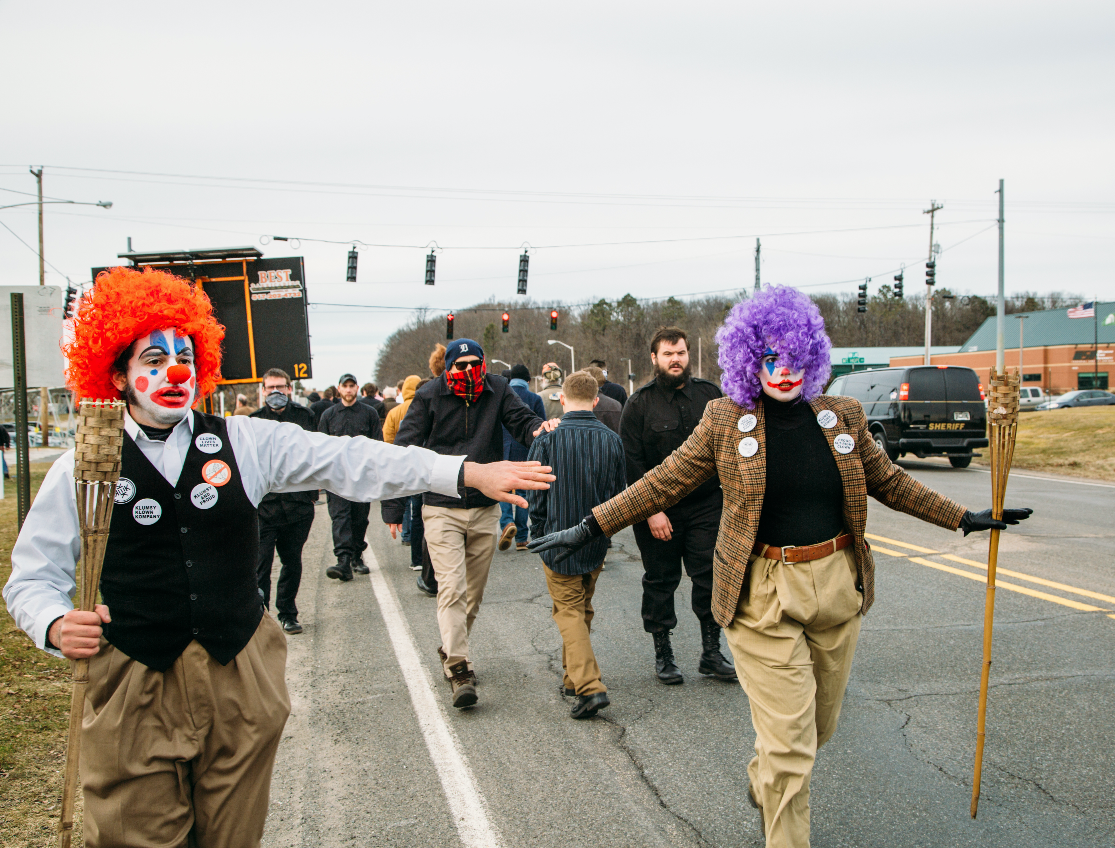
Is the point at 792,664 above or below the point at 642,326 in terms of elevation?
below

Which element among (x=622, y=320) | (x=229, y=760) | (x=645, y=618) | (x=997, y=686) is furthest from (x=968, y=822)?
(x=622, y=320)

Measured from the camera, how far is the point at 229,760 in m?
2.46

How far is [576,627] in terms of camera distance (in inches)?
192

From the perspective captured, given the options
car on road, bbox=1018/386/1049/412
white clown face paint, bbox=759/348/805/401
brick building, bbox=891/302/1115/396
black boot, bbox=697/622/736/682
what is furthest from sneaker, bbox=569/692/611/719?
brick building, bbox=891/302/1115/396

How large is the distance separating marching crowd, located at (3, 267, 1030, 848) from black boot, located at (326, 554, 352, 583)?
398 centimetres

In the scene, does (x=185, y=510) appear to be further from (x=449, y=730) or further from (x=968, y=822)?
(x=968, y=822)

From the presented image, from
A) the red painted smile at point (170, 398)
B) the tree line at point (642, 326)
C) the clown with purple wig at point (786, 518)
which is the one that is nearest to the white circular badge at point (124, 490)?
the red painted smile at point (170, 398)

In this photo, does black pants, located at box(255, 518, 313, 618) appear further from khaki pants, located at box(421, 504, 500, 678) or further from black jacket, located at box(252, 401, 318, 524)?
khaki pants, located at box(421, 504, 500, 678)

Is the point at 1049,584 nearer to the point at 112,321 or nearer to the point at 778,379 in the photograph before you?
the point at 778,379

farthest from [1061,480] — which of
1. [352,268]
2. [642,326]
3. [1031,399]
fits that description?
[642,326]

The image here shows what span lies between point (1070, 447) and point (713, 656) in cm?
1890

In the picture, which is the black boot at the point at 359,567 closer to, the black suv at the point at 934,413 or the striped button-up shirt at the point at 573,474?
the striped button-up shirt at the point at 573,474

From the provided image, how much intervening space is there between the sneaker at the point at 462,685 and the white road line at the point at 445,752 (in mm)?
133

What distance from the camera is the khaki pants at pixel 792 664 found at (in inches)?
116
